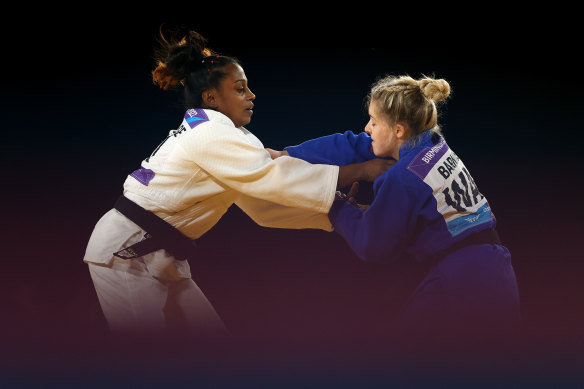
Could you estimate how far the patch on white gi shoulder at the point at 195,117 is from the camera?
1.82 m

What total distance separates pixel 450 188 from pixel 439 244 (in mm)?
168

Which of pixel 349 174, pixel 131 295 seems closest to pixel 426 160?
pixel 349 174

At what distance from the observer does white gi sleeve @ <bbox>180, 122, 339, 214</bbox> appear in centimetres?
173

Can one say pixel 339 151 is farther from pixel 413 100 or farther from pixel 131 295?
pixel 131 295

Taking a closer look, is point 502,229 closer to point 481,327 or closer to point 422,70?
point 422,70

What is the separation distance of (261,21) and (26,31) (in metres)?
1.16

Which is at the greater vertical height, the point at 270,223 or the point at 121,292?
the point at 270,223

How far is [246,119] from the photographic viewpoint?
2016 millimetres

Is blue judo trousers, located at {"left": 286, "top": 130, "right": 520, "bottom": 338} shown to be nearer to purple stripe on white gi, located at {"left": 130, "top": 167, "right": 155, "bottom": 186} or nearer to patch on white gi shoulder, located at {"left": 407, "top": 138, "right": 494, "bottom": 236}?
patch on white gi shoulder, located at {"left": 407, "top": 138, "right": 494, "bottom": 236}

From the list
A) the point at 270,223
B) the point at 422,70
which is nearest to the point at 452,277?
the point at 270,223

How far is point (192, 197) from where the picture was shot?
5.96ft

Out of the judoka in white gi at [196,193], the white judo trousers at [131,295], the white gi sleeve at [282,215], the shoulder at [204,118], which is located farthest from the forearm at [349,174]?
the white judo trousers at [131,295]

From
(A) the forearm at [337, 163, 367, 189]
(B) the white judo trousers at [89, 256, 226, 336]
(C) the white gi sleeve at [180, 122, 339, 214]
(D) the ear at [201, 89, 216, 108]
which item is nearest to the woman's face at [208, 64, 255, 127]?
(D) the ear at [201, 89, 216, 108]

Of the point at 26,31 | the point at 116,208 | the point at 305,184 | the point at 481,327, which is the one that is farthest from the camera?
the point at 26,31
